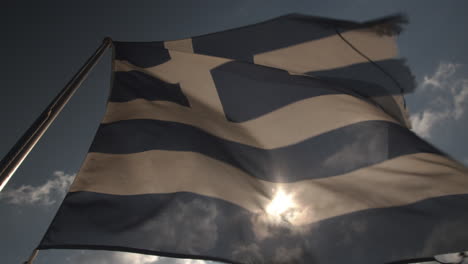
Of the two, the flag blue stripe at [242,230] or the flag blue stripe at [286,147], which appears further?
the flag blue stripe at [286,147]

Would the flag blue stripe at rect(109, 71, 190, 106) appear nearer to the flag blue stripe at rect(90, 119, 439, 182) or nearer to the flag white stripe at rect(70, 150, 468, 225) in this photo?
the flag blue stripe at rect(90, 119, 439, 182)

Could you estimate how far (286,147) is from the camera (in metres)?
3.10

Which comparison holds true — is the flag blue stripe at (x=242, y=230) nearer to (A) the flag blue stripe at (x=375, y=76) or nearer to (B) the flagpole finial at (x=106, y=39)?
(A) the flag blue stripe at (x=375, y=76)

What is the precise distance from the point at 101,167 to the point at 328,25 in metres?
2.74

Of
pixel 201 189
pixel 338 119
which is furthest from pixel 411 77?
pixel 201 189

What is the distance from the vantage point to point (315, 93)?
10.8ft

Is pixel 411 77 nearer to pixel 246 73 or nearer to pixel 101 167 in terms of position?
pixel 246 73

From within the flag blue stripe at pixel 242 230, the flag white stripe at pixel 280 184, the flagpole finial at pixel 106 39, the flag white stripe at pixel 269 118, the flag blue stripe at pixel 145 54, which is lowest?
the flag blue stripe at pixel 242 230

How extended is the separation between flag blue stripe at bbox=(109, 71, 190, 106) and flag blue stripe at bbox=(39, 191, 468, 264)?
1158mm

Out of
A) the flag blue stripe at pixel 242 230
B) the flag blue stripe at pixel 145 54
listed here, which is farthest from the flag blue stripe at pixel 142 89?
the flag blue stripe at pixel 242 230

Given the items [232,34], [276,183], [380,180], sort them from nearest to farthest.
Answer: [380,180], [276,183], [232,34]

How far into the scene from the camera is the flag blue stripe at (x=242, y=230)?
2.27 metres

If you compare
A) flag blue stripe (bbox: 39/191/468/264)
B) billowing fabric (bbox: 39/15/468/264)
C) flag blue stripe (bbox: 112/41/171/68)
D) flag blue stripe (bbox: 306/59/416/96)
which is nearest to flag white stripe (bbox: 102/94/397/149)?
billowing fabric (bbox: 39/15/468/264)

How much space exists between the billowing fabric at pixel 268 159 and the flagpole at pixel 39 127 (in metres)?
0.54
